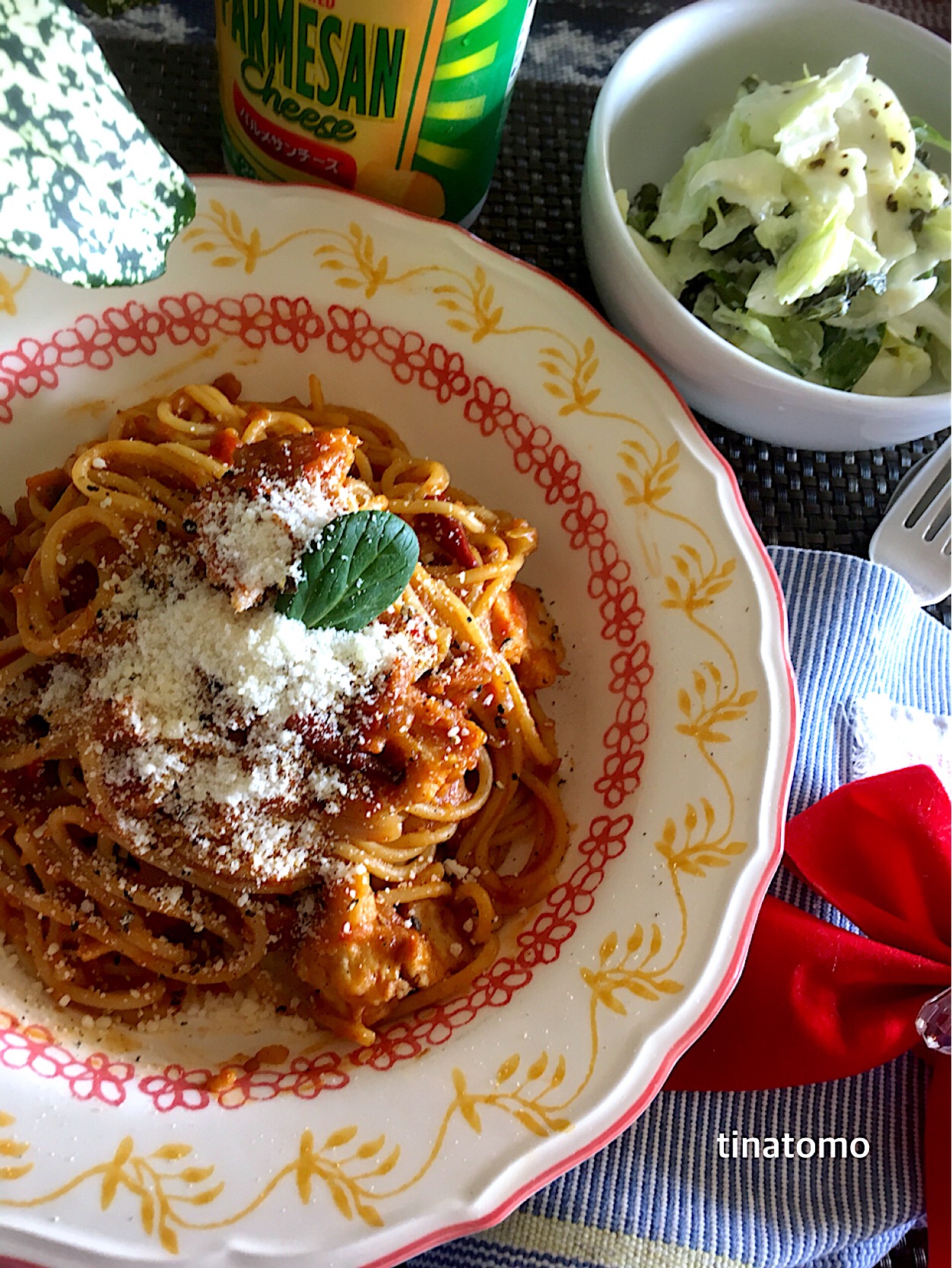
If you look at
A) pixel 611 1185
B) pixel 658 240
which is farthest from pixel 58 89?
pixel 611 1185

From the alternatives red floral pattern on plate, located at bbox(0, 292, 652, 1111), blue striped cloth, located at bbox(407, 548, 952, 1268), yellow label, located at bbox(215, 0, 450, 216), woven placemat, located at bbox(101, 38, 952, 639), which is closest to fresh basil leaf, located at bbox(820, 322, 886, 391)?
woven placemat, located at bbox(101, 38, 952, 639)

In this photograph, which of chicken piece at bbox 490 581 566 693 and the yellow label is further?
chicken piece at bbox 490 581 566 693

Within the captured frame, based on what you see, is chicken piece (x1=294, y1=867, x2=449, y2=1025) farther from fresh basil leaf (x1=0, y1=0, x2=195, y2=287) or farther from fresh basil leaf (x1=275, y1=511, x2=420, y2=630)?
fresh basil leaf (x1=0, y1=0, x2=195, y2=287)

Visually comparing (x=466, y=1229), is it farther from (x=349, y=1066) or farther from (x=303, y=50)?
(x=303, y=50)

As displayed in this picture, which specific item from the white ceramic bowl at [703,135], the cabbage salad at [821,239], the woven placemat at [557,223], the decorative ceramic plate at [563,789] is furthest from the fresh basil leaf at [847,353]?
the decorative ceramic plate at [563,789]

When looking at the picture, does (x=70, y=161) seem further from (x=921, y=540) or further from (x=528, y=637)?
(x=921, y=540)

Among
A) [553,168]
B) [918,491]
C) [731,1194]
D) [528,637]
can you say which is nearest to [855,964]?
[731,1194]
